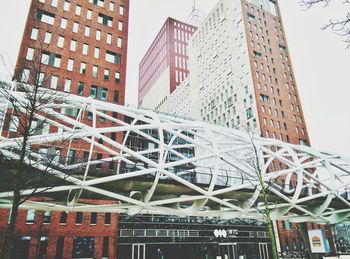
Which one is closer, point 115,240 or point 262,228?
point 115,240

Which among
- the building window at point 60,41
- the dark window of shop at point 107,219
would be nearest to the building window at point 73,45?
the building window at point 60,41

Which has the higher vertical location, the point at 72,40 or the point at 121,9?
the point at 121,9

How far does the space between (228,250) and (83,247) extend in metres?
20.0

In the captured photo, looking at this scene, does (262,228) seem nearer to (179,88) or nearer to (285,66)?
(285,66)

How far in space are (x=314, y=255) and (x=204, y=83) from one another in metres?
56.4

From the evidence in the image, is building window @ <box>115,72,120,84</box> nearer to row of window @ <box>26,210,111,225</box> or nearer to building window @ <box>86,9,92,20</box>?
building window @ <box>86,9,92,20</box>

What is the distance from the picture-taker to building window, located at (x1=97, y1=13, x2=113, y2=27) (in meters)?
42.4

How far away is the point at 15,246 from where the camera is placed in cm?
2825

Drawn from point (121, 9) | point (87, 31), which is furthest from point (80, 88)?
point (121, 9)

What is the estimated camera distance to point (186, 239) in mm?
37781

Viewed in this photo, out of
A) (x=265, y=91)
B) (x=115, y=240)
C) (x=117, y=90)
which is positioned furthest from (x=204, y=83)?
(x=115, y=240)

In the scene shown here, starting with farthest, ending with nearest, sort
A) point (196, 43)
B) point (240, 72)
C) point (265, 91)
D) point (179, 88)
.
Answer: point (179, 88)
point (196, 43)
point (240, 72)
point (265, 91)

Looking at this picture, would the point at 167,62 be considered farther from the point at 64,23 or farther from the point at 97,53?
the point at 64,23

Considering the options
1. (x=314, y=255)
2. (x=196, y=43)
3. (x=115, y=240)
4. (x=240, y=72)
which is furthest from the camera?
(x=196, y=43)
